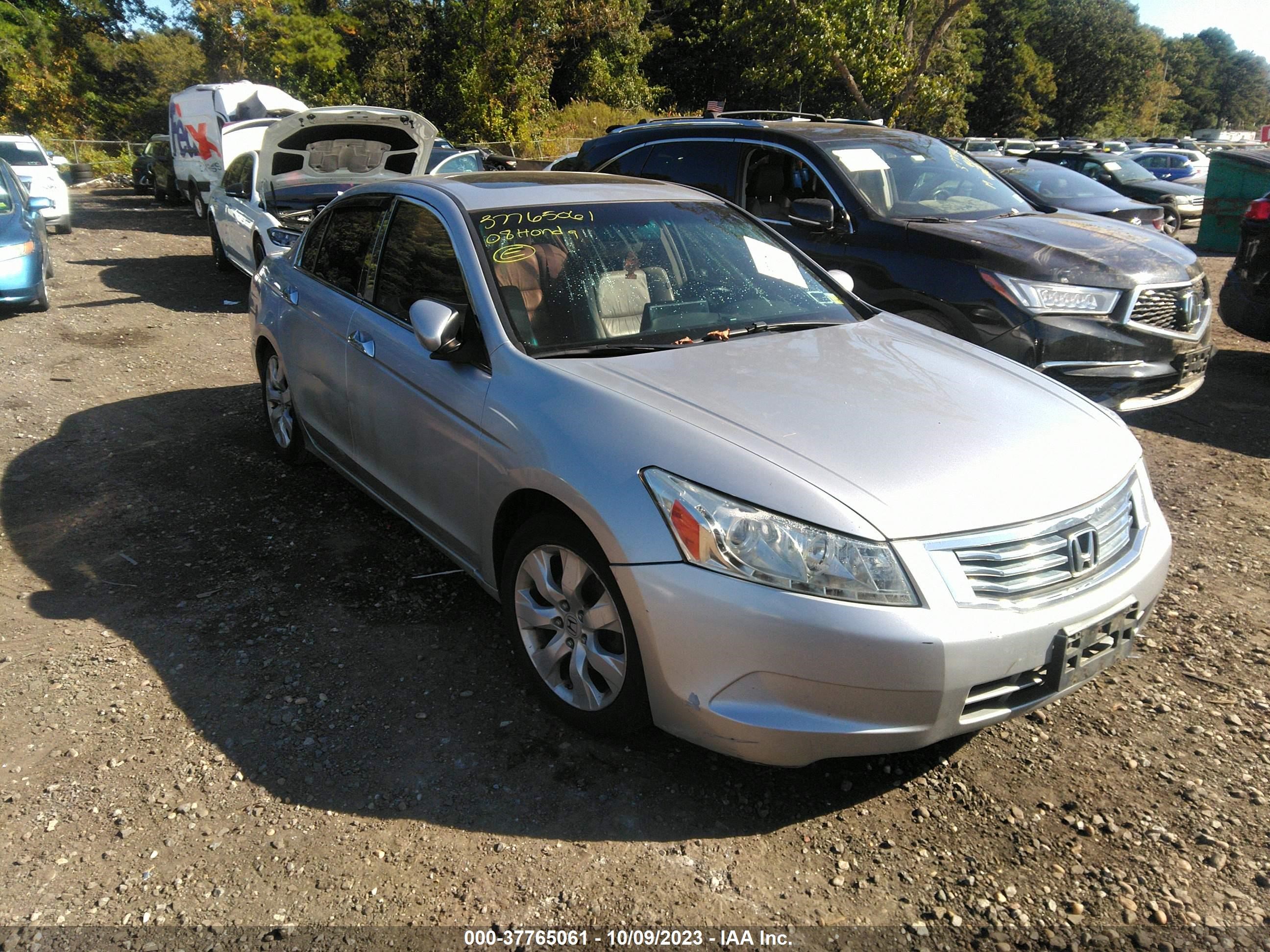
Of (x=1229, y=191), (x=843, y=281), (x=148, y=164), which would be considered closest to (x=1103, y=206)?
(x=1229, y=191)

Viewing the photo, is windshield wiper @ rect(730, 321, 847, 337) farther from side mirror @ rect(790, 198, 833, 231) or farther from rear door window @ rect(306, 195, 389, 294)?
side mirror @ rect(790, 198, 833, 231)

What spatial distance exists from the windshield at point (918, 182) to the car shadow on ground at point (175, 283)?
7137 millimetres

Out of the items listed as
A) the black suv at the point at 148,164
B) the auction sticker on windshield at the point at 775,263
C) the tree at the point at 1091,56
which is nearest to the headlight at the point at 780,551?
the auction sticker on windshield at the point at 775,263

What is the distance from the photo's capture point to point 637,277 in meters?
3.86

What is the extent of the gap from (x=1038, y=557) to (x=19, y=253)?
10595 millimetres

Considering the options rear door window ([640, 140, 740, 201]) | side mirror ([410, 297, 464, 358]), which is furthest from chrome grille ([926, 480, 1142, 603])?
rear door window ([640, 140, 740, 201])

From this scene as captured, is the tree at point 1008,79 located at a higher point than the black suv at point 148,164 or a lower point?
higher

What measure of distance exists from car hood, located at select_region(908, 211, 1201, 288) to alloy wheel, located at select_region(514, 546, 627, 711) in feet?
11.6

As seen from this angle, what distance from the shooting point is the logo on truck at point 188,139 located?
18516 millimetres

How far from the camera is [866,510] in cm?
258

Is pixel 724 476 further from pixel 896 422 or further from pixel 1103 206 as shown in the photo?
pixel 1103 206

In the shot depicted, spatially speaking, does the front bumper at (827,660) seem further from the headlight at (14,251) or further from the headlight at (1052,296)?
the headlight at (14,251)

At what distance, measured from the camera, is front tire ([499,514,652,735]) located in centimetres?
291

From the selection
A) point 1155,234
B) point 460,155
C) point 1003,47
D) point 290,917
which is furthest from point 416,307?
point 1003,47
